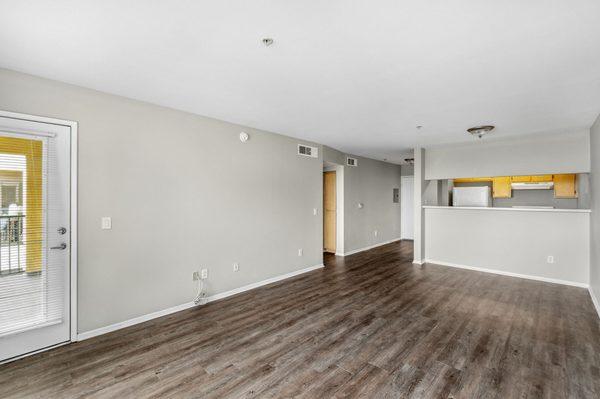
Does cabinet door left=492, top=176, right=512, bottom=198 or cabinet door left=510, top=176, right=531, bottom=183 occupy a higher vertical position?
cabinet door left=510, top=176, right=531, bottom=183

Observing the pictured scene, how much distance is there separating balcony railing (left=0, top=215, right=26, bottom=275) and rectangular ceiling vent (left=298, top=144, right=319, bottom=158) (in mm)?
3832

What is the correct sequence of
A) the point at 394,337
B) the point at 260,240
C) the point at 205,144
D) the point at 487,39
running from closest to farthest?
the point at 487,39 < the point at 394,337 < the point at 205,144 < the point at 260,240

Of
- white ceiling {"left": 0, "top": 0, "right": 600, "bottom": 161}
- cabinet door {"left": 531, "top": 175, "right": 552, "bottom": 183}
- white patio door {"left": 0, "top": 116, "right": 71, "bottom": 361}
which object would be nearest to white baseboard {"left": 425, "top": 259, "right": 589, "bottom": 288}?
cabinet door {"left": 531, "top": 175, "right": 552, "bottom": 183}

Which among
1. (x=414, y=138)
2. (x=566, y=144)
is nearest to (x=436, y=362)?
(x=414, y=138)

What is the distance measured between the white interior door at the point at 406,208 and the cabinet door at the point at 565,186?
361 cm

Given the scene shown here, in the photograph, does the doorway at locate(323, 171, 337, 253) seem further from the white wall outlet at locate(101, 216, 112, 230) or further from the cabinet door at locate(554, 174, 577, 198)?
the white wall outlet at locate(101, 216, 112, 230)

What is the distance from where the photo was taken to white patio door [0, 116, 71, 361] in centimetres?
240

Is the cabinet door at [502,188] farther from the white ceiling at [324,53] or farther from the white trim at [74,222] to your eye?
the white trim at [74,222]

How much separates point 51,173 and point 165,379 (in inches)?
85.0

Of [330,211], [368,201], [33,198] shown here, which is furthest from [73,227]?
[368,201]

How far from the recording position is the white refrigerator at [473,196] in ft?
19.8

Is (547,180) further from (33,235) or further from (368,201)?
(33,235)

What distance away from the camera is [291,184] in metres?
4.99

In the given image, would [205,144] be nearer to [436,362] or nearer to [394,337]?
[394,337]
